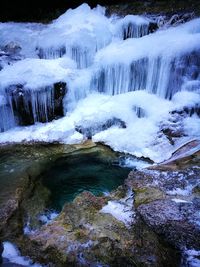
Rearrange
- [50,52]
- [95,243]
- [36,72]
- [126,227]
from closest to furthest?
[95,243] → [126,227] → [36,72] → [50,52]

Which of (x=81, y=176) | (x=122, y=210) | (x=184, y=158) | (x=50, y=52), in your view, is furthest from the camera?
(x=50, y=52)

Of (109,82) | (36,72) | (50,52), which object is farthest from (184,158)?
(50,52)

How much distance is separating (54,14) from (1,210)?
982 cm

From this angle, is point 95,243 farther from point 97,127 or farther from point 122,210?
point 97,127

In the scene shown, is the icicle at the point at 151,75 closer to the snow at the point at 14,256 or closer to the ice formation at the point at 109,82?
the ice formation at the point at 109,82

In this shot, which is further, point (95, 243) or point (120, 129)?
point (120, 129)

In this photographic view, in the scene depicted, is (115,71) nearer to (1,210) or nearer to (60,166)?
(60,166)

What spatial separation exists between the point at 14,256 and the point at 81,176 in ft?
10.1

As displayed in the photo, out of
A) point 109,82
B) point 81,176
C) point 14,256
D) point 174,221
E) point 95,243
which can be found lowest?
point 81,176

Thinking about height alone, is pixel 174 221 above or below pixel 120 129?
above

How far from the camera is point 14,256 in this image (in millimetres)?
3867

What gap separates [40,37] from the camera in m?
10.9

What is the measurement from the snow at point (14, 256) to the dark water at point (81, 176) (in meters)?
1.61

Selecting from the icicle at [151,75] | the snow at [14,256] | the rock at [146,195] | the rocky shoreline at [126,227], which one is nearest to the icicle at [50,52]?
the icicle at [151,75]
